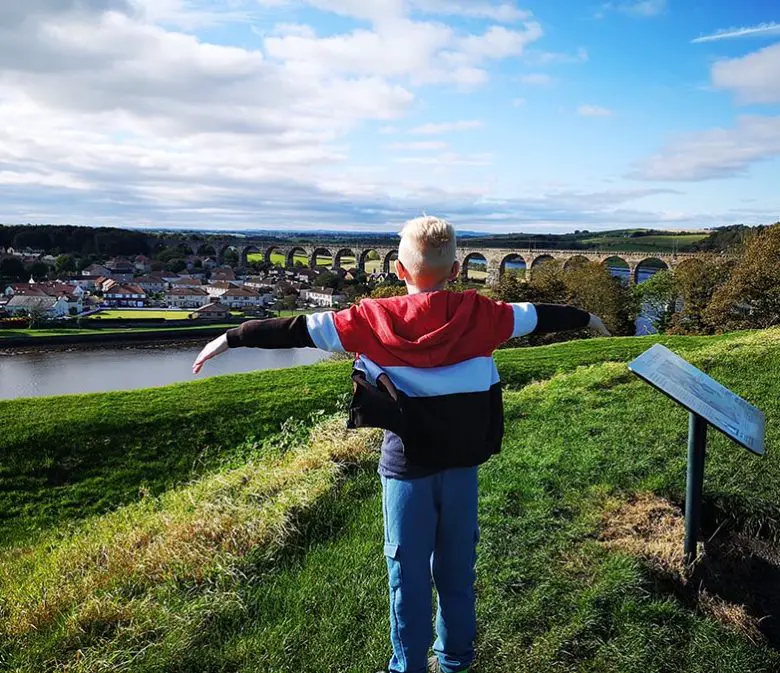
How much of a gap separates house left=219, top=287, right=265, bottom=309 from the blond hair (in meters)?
50.6

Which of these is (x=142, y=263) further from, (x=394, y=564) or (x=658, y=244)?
(x=394, y=564)

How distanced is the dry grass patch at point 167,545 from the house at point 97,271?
70.6 metres

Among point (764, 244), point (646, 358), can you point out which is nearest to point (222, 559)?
point (646, 358)

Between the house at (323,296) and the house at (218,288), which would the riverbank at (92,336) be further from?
the house at (218,288)

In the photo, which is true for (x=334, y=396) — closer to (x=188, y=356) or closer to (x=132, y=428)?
(x=132, y=428)

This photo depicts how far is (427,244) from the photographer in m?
1.77

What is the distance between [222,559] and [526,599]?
4.95ft

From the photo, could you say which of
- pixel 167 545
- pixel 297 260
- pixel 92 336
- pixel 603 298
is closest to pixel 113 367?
pixel 92 336

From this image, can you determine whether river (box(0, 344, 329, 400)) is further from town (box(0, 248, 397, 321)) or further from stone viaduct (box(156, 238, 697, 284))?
town (box(0, 248, 397, 321))

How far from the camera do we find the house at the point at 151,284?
201ft

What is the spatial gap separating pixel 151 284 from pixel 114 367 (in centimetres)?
3776

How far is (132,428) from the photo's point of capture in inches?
279

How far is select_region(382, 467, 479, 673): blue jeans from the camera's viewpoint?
1.83 metres

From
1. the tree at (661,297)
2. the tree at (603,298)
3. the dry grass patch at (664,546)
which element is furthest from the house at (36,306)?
the dry grass patch at (664,546)
